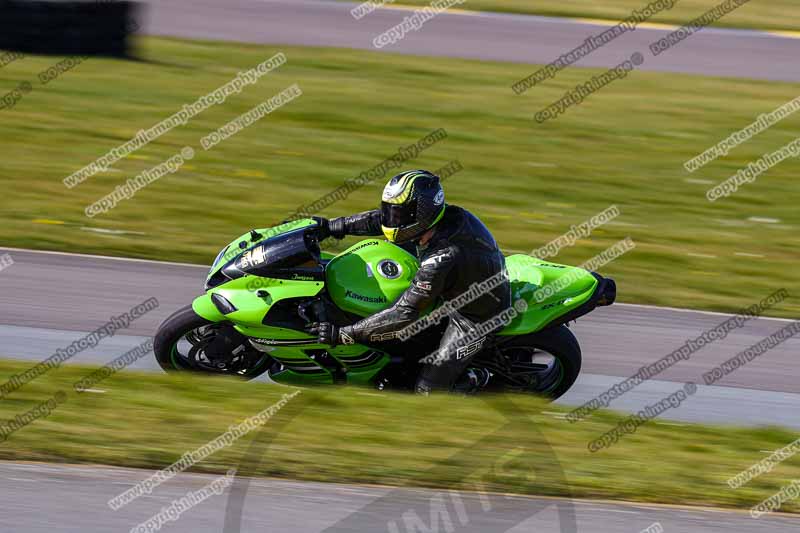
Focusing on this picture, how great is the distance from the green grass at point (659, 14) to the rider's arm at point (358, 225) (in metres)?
18.4

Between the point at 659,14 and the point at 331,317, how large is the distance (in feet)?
67.0

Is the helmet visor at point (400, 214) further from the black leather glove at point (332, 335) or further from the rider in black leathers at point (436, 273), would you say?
the black leather glove at point (332, 335)

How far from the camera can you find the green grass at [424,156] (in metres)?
12.0

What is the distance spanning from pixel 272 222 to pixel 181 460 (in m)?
6.39

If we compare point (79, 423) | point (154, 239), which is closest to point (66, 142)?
point (154, 239)

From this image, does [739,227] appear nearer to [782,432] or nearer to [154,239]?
[782,432]

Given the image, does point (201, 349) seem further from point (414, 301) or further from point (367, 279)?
point (414, 301)

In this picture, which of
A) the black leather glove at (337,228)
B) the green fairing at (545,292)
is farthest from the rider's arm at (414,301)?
the black leather glove at (337,228)

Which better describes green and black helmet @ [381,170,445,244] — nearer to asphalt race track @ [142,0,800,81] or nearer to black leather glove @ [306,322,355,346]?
black leather glove @ [306,322,355,346]

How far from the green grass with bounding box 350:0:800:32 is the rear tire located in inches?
738

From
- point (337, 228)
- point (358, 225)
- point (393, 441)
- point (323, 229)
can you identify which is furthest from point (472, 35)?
point (393, 441)

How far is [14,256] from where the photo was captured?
432 inches

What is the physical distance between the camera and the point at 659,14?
2609 centimetres

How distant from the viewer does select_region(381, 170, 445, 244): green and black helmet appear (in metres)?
7.32
